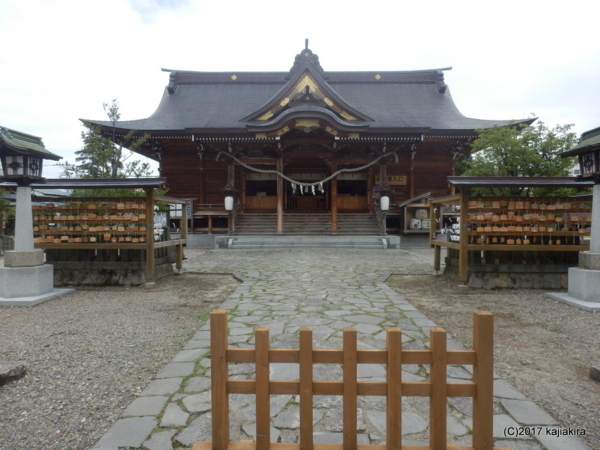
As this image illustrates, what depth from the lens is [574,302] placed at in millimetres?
5203

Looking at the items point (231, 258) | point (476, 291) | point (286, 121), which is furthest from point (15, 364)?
point (286, 121)

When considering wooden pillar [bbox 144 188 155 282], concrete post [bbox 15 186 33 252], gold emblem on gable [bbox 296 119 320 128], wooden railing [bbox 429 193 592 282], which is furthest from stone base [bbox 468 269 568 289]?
gold emblem on gable [bbox 296 119 320 128]

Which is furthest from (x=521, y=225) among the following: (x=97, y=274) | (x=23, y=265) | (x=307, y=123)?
(x=307, y=123)

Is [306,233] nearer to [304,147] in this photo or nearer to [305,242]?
[305,242]

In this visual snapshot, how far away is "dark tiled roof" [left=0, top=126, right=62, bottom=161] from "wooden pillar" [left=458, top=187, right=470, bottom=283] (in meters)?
7.64

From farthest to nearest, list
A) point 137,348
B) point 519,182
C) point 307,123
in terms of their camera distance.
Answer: point 307,123, point 519,182, point 137,348

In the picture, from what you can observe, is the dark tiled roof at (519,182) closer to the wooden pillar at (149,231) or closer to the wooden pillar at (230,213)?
the wooden pillar at (149,231)

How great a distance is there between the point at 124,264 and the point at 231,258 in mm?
4509

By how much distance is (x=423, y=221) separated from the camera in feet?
50.9

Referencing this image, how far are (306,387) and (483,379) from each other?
885mm

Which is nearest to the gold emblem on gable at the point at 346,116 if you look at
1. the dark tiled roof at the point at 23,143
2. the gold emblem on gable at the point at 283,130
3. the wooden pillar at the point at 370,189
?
the wooden pillar at the point at 370,189

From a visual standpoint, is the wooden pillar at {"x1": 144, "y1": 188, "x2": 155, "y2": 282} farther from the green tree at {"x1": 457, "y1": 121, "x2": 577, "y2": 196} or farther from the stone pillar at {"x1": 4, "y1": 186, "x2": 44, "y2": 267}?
the green tree at {"x1": 457, "y1": 121, "x2": 577, "y2": 196}

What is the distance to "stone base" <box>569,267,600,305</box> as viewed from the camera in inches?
203

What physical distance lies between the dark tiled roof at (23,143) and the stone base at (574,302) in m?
9.03
